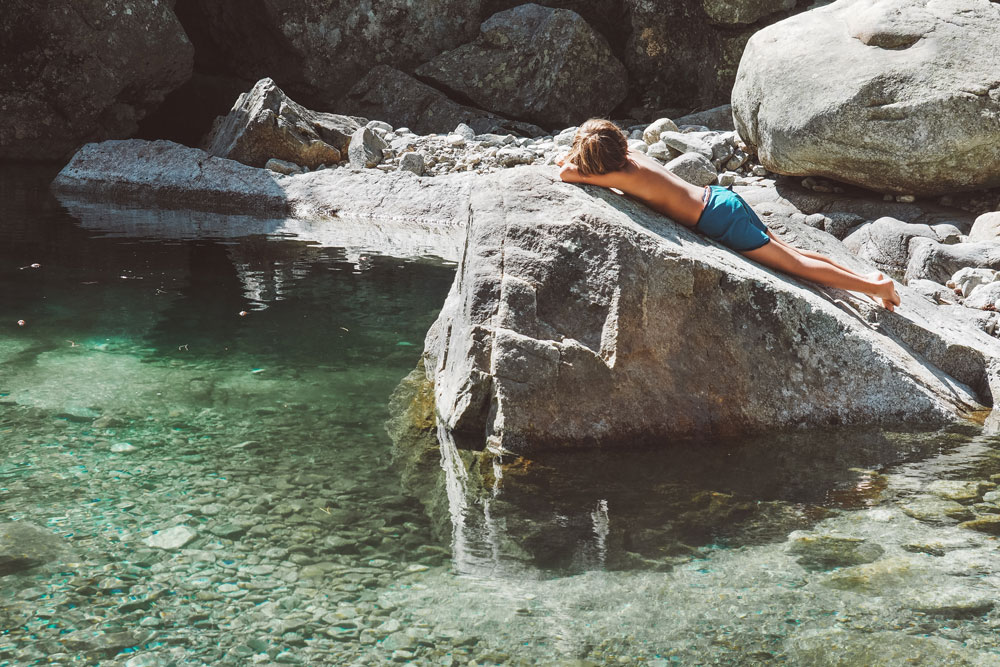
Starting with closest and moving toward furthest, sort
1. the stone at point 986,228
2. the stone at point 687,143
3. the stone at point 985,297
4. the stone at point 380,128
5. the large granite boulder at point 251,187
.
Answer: the stone at point 985,297 → the stone at point 986,228 → the stone at point 687,143 → the large granite boulder at point 251,187 → the stone at point 380,128

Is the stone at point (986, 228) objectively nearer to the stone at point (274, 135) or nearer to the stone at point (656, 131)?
the stone at point (656, 131)

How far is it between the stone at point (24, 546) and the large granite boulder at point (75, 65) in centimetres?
1473

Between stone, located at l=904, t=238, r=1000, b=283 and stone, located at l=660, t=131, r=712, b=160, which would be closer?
stone, located at l=904, t=238, r=1000, b=283

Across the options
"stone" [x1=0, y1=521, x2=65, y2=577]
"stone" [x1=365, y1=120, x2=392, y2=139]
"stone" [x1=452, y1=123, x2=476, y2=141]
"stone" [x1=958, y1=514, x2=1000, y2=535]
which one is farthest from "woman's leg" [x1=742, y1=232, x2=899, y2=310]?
"stone" [x1=452, y1=123, x2=476, y2=141]

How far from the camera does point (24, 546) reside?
2.79m

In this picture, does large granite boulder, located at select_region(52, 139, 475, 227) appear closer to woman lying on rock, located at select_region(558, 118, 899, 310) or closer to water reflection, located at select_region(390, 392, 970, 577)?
woman lying on rock, located at select_region(558, 118, 899, 310)

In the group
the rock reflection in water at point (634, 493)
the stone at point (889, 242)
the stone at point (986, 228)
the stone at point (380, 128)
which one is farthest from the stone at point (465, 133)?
the rock reflection in water at point (634, 493)

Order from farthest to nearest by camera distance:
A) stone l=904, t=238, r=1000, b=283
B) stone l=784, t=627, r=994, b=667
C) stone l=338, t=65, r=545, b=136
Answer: stone l=338, t=65, r=545, b=136 < stone l=904, t=238, r=1000, b=283 < stone l=784, t=627, r=994, b=667

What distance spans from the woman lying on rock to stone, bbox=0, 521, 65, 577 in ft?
9.25

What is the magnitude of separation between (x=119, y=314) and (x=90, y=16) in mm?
11749

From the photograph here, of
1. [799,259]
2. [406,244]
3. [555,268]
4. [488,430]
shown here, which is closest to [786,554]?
[488,430]

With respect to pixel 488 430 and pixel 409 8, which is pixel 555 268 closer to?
pixel 488 430

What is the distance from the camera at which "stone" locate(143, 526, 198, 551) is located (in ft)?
9.32

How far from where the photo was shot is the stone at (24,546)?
2678 millimetres
